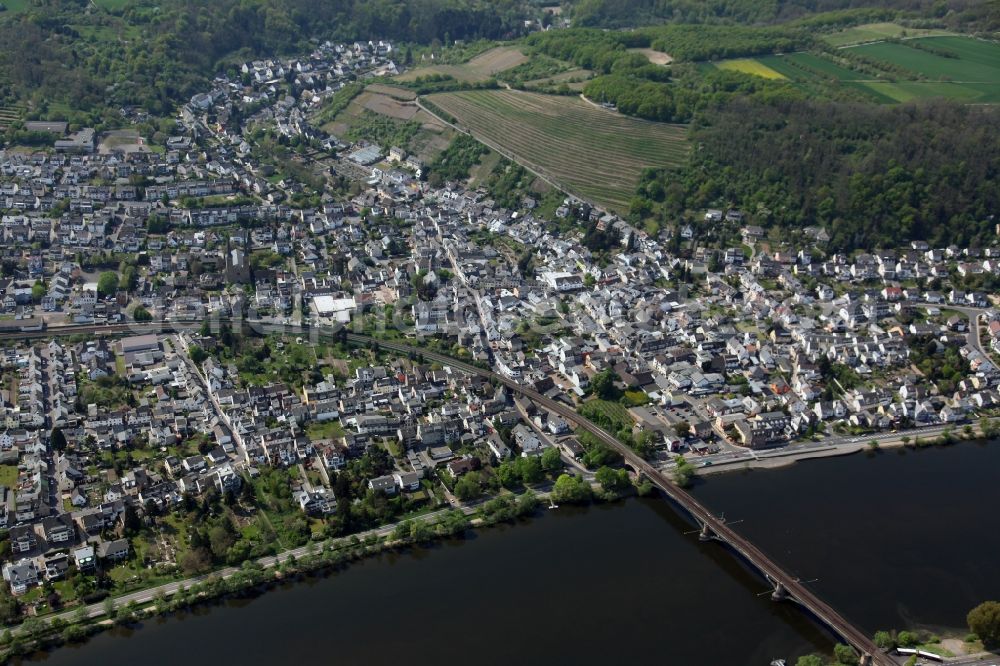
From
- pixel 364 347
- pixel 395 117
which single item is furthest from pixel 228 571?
pixel 395 117

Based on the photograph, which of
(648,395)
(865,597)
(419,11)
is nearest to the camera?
(865,597)

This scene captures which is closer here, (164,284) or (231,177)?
(164,284)

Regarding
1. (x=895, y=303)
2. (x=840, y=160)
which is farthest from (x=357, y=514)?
(x=840, y=160)

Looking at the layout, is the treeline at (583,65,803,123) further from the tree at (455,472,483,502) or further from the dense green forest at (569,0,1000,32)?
the tree at (455,472,483,502)

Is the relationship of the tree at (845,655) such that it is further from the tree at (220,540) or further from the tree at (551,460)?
the tree at (220,540)

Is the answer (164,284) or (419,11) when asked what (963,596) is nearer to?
(164,284)

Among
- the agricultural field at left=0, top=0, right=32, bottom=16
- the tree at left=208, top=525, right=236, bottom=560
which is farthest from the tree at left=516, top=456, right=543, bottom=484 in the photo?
the agricultural field at left=0, top=0, right=32, bottom=16
